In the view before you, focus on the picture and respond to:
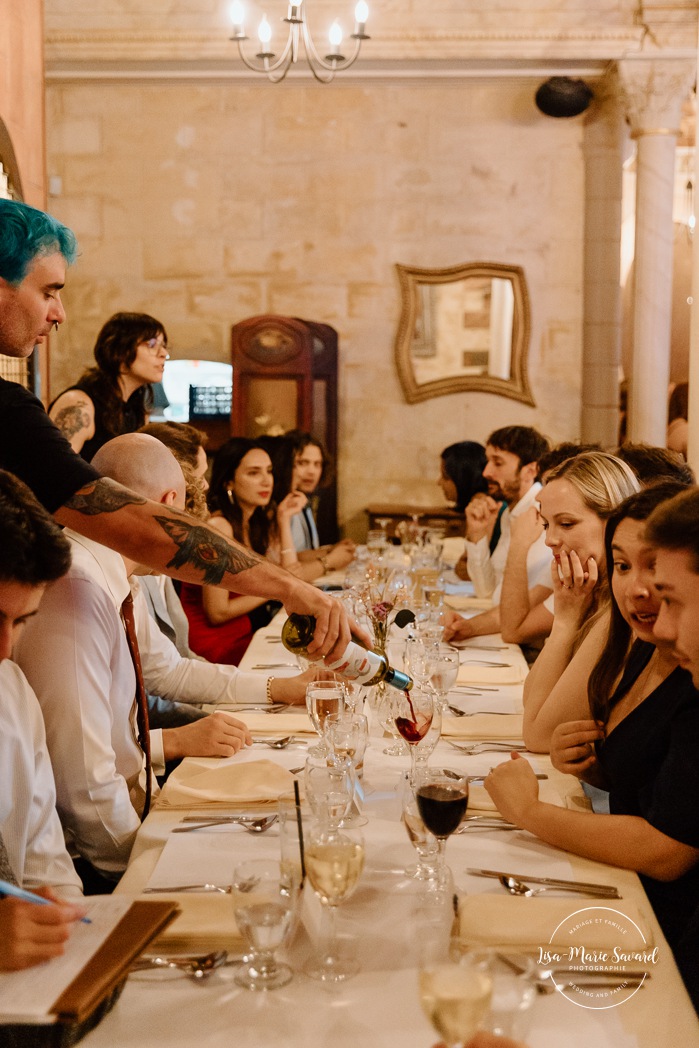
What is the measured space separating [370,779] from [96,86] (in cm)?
665

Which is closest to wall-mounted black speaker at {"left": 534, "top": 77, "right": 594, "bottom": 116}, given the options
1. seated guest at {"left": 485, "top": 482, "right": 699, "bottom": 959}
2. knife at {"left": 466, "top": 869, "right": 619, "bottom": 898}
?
seated guest at {"left": 485, "top": 482, "right": 699, "bottom": 959}

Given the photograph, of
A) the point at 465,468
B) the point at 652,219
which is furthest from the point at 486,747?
Answer: the point at 652,219

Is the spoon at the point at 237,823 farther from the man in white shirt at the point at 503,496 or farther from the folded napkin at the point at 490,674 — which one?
the man in white shirt at the point at 503,496

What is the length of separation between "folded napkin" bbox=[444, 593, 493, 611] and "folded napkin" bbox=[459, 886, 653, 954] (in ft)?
8.62

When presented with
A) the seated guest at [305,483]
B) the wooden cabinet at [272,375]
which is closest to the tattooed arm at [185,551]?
the seated guest at [305,483]

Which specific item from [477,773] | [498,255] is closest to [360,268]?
[498,255]

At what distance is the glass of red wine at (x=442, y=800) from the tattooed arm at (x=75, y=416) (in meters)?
3.07

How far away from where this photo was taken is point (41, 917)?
1218 millimetres

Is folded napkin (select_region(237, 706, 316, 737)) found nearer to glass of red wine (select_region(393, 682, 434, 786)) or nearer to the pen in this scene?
glass of red wine (select_region(393, 682, 434, 786))

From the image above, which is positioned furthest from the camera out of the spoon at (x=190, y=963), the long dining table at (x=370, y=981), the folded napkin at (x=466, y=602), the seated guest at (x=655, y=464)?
the folded napkin at (x=466, y=602)

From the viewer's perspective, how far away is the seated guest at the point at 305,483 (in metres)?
4.91

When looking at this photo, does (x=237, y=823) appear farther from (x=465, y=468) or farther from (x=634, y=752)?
(x=465, y=468)

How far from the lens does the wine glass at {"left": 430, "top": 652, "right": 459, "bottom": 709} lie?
7.52 feet

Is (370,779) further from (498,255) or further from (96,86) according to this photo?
(96,86)
